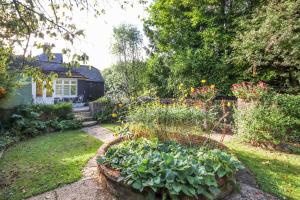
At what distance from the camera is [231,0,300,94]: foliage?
7625 mm

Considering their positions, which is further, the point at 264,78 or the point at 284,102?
the point at 264,78

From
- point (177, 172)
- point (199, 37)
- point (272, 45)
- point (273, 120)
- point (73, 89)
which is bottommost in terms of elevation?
point (177, 172)

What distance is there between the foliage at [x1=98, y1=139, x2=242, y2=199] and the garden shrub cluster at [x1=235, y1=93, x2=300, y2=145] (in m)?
2.99

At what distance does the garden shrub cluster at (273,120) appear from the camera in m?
5.65

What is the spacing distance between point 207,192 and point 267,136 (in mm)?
3759

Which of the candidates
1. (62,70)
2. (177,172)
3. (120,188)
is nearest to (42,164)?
(120,188)

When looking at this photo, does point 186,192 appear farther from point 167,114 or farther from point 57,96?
point 57,96

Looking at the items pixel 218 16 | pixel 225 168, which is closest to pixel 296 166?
pixel 225 168

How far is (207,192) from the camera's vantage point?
281 centimetres

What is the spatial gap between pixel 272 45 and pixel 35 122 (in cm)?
946

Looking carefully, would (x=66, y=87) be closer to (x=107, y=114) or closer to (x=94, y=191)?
(x=107, y=114)

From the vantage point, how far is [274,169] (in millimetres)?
4363

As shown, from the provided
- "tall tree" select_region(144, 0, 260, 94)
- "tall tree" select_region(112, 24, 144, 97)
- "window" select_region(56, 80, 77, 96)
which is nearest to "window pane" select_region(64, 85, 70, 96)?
"window" select_region(56, 80, 77, 96)

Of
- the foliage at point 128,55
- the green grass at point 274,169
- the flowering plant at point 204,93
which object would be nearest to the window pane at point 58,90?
the foliage at point 128,55
